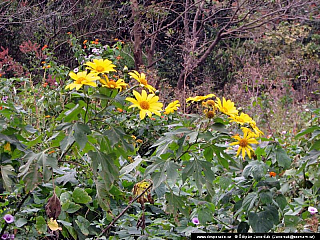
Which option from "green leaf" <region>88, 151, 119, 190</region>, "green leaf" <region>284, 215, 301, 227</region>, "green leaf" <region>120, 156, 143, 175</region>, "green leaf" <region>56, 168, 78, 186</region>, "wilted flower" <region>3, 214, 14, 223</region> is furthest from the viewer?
"green leaf" <region>56, 168, 78, 186</region>

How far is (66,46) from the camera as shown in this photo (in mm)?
9117

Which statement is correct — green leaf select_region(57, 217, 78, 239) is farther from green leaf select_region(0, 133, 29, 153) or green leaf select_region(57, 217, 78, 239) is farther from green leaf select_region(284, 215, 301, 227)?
green leaf select_region(284, 215, 301, 227)

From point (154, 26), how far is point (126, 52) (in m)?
1.04

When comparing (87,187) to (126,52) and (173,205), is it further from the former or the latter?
(126,52)

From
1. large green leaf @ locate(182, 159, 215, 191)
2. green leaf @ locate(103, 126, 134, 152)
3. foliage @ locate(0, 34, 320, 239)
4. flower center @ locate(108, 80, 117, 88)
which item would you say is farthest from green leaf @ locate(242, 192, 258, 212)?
flower center @ locate(108, 80, 117, 88)

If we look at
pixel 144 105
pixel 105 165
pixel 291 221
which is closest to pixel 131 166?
pixel 105 165

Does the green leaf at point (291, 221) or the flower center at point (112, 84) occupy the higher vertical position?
the flower center at point (112, 84)

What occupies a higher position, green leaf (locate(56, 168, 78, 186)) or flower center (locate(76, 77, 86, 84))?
flower center (locate(76, 77, 86, 84))

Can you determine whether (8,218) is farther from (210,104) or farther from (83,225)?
(210,104)

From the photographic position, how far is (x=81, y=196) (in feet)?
6.81

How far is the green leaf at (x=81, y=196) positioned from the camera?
6.79 ft

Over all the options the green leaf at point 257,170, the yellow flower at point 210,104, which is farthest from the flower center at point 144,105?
the green leaf at point 257,170

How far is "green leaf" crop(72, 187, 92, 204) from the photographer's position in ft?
6.79

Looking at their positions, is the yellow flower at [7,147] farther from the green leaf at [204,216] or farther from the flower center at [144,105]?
the green leaf at [204,216]
